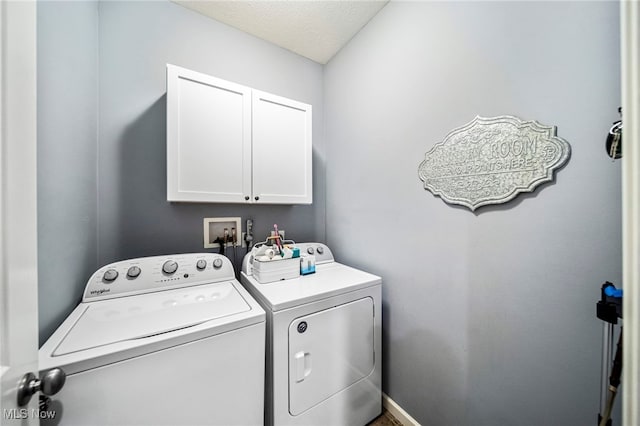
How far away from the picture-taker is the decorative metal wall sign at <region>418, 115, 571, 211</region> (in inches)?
34.1

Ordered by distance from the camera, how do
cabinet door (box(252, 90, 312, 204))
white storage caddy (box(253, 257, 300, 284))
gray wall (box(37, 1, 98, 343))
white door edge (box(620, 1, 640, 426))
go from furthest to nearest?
cabinet door (box(252, 90, 312, 204)), white storage caddy (box(253, 257, 300, 284)), gray wall (box(37, 1, 98, 343)), white door edge (box(620, 1, 640, 426))

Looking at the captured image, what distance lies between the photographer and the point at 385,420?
1455 millimetres

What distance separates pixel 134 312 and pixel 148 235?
0.59 meters

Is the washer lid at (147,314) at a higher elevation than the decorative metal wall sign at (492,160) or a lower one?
lower

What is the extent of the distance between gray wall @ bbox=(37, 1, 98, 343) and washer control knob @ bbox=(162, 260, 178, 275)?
1.18 ft

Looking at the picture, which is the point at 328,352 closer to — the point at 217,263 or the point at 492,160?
the point at 217,263

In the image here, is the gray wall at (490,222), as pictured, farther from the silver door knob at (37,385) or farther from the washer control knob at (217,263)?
the silver door knob at (37,385)

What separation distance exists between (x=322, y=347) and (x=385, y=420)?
79cm

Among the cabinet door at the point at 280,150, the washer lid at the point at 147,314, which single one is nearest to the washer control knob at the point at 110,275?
the washer lid at the point at 147,314

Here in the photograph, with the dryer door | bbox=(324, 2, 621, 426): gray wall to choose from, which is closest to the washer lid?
the dryer door

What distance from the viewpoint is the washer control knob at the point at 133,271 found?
1.19 metres

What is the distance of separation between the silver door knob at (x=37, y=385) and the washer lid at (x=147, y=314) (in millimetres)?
253

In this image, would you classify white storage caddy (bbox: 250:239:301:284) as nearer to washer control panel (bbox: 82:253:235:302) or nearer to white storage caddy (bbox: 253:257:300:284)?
white storage caddy (bbox: 253:257:300:284)

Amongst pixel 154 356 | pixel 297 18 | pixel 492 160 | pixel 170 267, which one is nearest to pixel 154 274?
pixel 170 267
